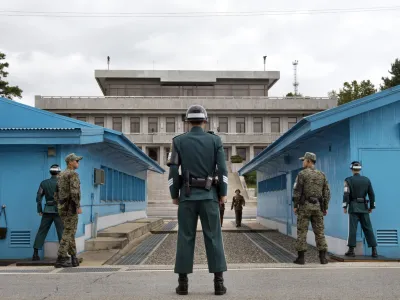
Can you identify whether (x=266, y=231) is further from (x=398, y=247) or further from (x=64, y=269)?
(x=64, y=269)

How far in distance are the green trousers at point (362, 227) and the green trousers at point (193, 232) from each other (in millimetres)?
4852

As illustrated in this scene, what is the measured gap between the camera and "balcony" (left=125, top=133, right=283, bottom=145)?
7156cm

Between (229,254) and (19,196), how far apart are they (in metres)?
4.63

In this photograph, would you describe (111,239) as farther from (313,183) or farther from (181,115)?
(181,115)

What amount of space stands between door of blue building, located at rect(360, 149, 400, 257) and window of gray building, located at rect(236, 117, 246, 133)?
204 ft

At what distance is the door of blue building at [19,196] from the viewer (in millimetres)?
11281

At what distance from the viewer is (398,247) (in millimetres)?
10953

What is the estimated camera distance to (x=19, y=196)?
1136 cm

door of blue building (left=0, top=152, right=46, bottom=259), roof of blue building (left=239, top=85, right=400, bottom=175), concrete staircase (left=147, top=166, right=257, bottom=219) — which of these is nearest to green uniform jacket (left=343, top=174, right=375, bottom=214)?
roof of blue building (left=239, top=85, right=400, bottom=175)

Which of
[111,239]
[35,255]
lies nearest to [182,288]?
[35,255]

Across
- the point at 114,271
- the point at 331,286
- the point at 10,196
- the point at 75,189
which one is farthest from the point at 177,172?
the point at 10,196

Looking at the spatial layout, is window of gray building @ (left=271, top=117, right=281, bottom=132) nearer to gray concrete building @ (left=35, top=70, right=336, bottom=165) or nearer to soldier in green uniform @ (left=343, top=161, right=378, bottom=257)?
gray concrete building @ (left=35, top=70, right=336, bottom=165)

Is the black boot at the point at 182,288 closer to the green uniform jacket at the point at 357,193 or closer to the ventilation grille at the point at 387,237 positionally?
the green uniform jacket at the point at 357,193

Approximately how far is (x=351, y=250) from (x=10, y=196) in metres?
6.81
